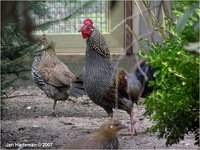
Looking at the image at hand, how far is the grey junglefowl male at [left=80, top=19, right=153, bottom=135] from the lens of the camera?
19.7 ft

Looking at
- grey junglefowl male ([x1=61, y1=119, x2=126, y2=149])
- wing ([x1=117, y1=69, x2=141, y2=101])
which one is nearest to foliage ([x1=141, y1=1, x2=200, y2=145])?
grey junglefowl male ([x1=61, y1=119, x2=126, y2=149])

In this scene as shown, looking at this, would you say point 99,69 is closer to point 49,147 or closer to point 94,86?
point 94,86

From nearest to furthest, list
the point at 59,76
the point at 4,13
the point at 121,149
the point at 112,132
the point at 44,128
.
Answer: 1. the point at 4,13
2. the point at 112,132
3. the point at 121,149
4. the point at 44,128
5. the point at 59,76

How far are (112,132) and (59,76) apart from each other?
10.8ft

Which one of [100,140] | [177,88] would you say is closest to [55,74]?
[100,140]

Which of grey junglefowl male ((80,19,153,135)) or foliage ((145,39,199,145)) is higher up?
foliage ((145,39,199,145))

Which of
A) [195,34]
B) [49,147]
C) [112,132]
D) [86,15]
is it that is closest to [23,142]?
[49,147]

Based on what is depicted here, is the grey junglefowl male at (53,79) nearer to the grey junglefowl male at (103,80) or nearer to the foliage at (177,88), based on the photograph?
the grey junglefowl male at (103,80)

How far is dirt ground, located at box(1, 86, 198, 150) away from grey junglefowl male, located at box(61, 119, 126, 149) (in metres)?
1.35

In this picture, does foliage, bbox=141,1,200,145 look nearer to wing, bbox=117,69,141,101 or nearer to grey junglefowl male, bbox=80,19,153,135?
grey junglefowl male, bbox=80,19,153,135

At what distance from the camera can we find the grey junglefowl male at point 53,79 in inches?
292

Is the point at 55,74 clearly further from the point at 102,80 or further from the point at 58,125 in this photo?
the point at 102,80

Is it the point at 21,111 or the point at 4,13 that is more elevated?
the point at 4,13

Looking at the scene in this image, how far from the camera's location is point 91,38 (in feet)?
20.5
